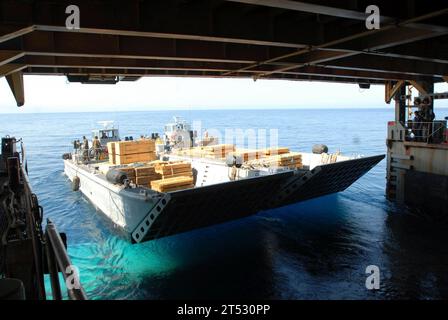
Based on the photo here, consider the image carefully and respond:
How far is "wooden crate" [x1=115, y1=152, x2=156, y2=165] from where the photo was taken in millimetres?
20953

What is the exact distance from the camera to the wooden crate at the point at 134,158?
2095 centimetres

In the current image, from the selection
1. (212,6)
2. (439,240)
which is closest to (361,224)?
(439,240)

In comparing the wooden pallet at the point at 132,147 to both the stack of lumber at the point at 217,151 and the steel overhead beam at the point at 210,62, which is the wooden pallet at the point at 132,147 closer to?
the stack of lumber at the point at 217,151

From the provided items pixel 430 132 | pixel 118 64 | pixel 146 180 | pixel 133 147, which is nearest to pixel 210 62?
pixel 118 64

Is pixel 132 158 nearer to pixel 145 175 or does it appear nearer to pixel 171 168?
pixel 145 175

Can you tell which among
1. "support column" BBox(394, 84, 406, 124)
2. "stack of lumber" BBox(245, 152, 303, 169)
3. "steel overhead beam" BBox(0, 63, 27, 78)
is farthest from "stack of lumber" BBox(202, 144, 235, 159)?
"steel overhead beam" BBox(0, 63, 27, 78)

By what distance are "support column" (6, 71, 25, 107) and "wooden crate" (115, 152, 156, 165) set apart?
8716 mm

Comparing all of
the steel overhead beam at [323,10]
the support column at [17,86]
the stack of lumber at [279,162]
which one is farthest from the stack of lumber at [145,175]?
the steel overhead beam at [323,10]

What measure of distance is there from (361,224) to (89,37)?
49.6 ft

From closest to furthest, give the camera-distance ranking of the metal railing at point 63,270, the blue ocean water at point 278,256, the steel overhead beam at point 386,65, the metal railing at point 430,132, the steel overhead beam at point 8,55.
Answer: the metal railing at point 63,270 → the steel overhead beam at point 8,55 → the blue ocean water at point 278,256 → the steel overhead beam at point 386,65 → the metal railing at point 430,132

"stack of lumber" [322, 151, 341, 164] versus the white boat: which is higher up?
"stack of lumber" [322, 151, 341, 164]

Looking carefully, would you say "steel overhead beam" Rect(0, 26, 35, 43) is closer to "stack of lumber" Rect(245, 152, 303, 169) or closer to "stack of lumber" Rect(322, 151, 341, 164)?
"stack of lumber" Rect(245, 152, 303, 169)

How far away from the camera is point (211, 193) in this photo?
44.0ft

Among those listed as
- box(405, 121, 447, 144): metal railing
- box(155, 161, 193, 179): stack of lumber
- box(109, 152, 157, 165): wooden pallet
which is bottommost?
box(155, 161, 193, 179): stack of lumber
